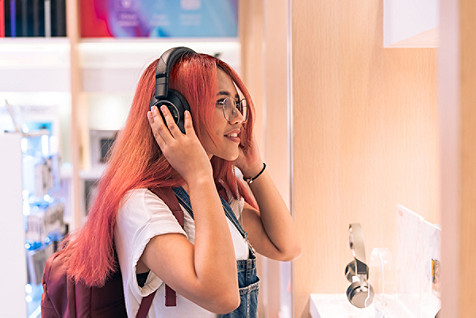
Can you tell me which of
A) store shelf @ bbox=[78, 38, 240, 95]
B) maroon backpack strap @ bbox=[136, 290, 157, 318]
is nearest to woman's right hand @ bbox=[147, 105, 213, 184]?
maroon backpack strap @ bbox=[136, 290, 157, 318]

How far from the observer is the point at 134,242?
104cm

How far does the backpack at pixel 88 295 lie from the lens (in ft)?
3.54

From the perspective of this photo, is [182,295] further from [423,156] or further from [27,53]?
[27,53]

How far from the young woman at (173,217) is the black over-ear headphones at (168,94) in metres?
0.02

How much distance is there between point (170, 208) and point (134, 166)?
4.6 inches

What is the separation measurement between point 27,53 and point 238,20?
4.38 ft

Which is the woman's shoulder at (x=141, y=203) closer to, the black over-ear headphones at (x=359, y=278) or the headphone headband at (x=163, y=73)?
the headphone headband at (x=163, y=73)

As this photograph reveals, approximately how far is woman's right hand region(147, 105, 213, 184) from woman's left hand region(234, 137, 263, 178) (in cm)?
34

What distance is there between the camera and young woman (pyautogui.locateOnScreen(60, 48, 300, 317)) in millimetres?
1020

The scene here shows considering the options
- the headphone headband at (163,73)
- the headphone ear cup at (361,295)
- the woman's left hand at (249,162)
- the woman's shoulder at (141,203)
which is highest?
the headphone headband at (163,73)

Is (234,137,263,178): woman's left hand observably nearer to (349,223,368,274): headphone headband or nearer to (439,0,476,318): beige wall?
(349,223,368,274): headphone headband

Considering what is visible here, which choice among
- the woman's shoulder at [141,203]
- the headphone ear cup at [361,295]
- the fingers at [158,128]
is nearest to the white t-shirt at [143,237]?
the woman's shoulder at [141,203]

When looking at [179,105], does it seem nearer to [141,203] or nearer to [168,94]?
[168,94]

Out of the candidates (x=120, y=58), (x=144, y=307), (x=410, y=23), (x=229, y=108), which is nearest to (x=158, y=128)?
(x=229, y=108)
